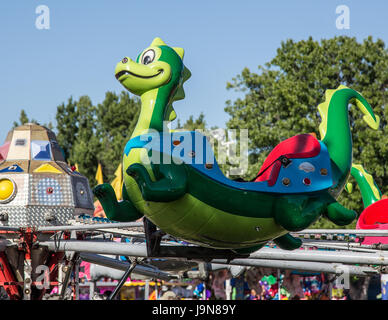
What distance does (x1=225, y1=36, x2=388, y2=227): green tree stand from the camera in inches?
1030

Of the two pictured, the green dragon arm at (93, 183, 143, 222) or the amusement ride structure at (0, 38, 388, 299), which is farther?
the green dragon arm at (93, 183, 143, 222)

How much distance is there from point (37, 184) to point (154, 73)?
26.7 feet

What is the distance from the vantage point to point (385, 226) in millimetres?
9820

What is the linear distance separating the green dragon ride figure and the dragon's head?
0.03 feet

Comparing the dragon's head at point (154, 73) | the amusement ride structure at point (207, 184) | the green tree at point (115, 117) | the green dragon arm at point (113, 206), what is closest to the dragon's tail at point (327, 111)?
the amusement ride structure at point (207, 184)

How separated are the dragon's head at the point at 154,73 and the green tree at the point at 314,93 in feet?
65.4

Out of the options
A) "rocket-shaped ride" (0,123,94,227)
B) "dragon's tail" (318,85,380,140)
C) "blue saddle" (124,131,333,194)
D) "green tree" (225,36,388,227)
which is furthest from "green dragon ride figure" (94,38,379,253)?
"green tree" (225,36,388,227)

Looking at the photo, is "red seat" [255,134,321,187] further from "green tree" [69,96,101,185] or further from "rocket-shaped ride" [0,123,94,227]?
"green tree" [69,96,101,185]

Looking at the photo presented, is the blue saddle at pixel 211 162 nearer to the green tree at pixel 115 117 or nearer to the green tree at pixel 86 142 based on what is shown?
the green tree at pixel 86 142

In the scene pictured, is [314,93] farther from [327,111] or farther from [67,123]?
[67,123]

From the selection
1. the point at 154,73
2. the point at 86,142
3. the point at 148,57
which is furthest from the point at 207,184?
the point at 86,142
